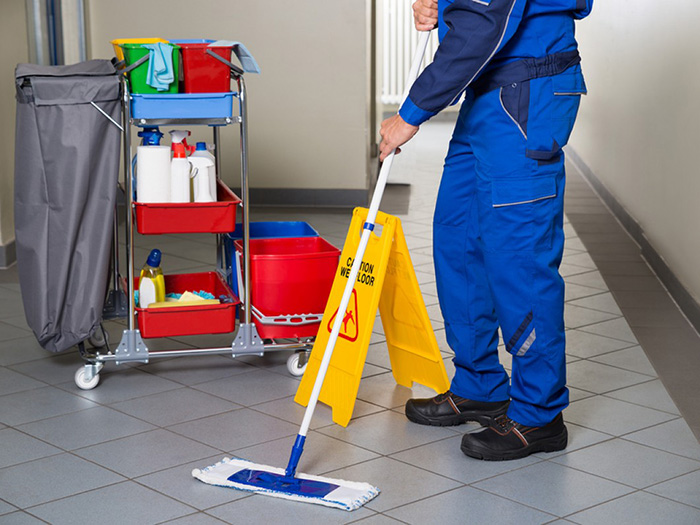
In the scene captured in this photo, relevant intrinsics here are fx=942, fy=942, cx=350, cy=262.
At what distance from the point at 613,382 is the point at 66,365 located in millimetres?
1745

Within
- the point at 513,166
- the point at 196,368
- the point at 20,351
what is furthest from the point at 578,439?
the point at 20,351

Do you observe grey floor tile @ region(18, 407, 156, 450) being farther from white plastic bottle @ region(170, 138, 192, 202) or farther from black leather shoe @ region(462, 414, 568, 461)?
black leather shoe @ region(462, 414, 568, 461)

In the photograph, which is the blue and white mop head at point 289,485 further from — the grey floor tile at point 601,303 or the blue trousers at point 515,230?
the grey floor tile at point 601,303

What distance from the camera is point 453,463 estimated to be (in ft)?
7.67

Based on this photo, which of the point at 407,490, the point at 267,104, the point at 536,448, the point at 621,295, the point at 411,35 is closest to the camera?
the point at 407,490

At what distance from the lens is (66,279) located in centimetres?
278

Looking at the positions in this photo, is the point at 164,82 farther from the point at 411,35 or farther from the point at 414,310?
the point at 411,35

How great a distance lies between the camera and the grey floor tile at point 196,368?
295 cm

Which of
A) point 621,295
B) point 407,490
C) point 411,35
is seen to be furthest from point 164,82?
point 411,35

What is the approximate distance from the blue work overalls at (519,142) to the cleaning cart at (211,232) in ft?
2.36

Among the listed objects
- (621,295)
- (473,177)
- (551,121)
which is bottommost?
(621,295)

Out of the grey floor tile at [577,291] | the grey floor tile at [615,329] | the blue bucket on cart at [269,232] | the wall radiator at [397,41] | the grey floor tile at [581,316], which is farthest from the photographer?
the wall radiator at [397,41]

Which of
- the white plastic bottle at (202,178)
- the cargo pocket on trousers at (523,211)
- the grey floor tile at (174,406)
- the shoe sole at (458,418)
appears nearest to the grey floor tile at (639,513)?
the shoe sole at (458,418)

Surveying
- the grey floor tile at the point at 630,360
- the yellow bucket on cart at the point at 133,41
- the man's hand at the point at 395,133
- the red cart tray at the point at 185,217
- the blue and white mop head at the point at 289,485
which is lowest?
A: the grey floor tile at the point at 630,360
